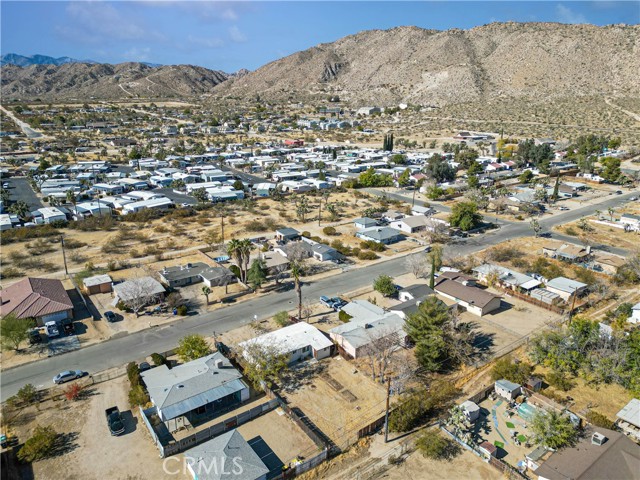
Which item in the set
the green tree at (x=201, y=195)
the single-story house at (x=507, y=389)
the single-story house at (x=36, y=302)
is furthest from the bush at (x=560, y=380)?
the green tree at (x=201, y=195)

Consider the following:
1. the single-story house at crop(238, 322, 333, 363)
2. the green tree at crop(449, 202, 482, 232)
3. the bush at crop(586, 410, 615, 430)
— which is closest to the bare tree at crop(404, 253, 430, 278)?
the green tree at crop(449, 202, 482, 232)

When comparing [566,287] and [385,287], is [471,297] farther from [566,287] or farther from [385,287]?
[566,287]

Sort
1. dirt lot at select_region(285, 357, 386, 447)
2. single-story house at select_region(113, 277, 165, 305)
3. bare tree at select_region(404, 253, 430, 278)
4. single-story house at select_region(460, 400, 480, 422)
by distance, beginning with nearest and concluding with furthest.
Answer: dirt lot at select_region(285, 357, 386, 447)
single-story house at select_region(460, 400, 480, 422)
single-story house at select_region(113, 277, 165, 305)
bare tree at select_region(404, 253, 430, 278)

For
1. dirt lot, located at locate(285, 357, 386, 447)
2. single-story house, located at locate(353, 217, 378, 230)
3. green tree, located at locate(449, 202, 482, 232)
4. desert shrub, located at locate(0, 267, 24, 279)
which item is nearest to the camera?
dirt lot, located at locate(285, 357, 386, 447)

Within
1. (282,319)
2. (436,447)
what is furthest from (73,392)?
(436,447)

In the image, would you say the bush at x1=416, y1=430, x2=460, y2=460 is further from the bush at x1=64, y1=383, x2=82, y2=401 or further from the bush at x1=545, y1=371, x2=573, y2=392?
the bush at x1=64, y1=383, x2=82, y2=401

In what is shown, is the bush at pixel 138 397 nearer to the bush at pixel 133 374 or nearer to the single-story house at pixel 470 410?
the bush at pixel 133 374

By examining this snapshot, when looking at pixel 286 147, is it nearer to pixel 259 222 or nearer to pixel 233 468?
pixel 259 222
